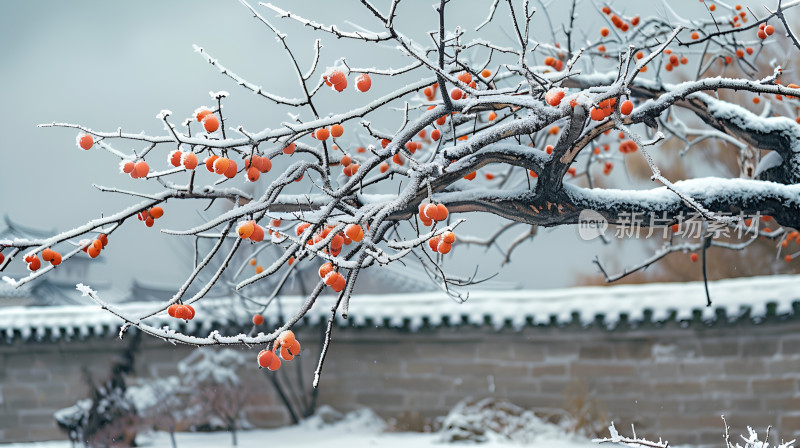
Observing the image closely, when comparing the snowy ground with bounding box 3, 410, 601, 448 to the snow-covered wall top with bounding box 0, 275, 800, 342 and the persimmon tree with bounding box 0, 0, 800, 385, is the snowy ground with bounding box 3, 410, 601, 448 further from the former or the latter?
the persimmon tree with bounding box 0, 0, 800, 385

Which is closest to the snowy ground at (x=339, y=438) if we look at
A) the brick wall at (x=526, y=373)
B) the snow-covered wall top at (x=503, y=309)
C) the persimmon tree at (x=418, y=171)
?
the brick wall at (x=526, y=373)

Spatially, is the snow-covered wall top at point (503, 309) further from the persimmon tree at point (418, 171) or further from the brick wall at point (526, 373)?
the persimmon tree at point (418, 171)

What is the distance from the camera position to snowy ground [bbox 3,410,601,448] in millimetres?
6059

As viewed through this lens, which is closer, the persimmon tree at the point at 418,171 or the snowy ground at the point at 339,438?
the persimmon tree at the point at 418,171

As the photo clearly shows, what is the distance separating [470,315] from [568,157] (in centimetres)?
418

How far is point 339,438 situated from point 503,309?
2090 millimetres

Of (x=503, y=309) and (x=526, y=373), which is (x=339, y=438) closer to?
(x=526, y=373)

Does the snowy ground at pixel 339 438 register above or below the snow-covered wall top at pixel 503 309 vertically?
below

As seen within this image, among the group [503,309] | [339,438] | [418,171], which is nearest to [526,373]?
[503,309]

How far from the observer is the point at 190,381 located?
22.6 ft

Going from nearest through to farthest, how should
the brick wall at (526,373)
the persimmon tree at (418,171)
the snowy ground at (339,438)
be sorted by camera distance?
the persimmon tree at (418,171) < the brick wall at (526,373) < the snowy ground at (339,438)

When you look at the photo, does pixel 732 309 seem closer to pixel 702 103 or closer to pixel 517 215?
pixel 702 103

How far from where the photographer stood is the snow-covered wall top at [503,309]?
Result: 5660 mm

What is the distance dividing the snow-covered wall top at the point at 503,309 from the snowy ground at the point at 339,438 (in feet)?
3.36
